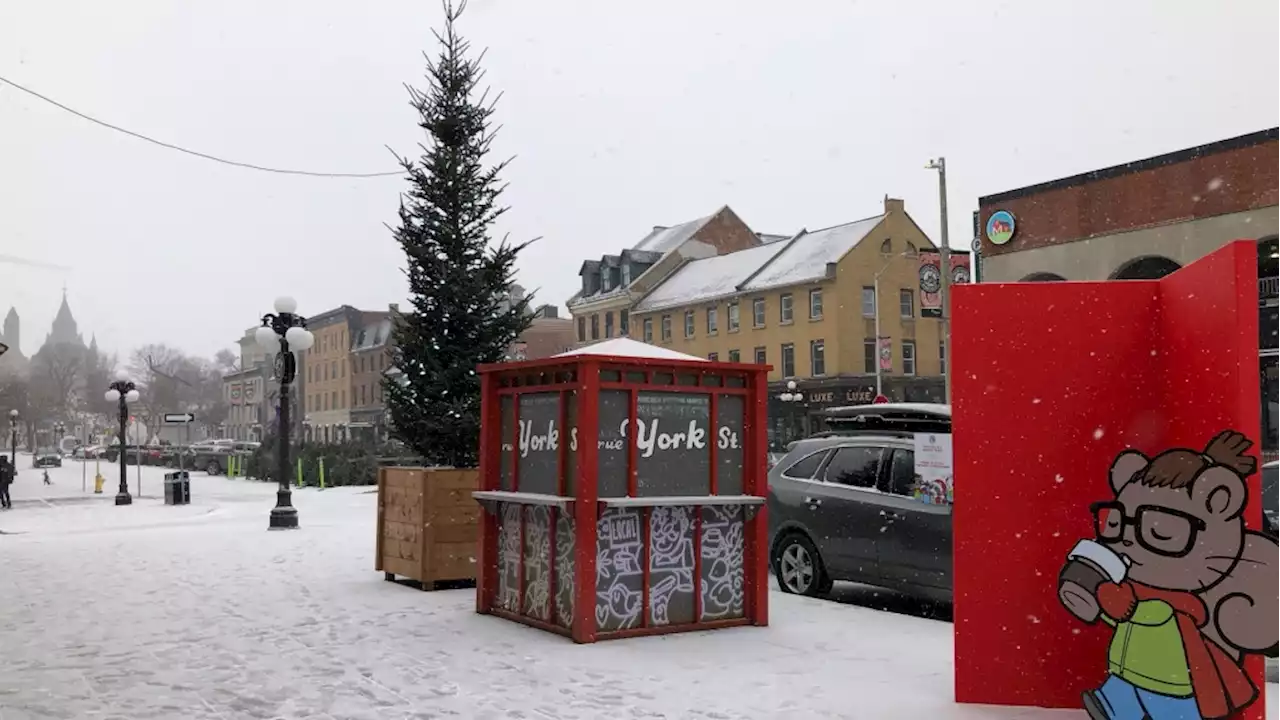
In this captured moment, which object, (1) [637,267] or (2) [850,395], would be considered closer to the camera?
(2) [850,395]

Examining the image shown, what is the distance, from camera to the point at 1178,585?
500cm

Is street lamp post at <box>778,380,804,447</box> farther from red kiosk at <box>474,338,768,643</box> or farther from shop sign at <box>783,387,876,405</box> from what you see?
red kiosk at <box>474,338,768,643</box>

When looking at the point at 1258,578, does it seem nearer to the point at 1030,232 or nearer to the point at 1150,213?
the point at 1150,213

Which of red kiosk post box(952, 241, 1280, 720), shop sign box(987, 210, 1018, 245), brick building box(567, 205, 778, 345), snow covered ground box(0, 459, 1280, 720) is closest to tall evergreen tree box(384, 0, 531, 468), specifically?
snow covered ground box(0, 459, 1280, 720)

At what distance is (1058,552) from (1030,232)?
89.9ft

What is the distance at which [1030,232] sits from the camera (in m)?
31.6

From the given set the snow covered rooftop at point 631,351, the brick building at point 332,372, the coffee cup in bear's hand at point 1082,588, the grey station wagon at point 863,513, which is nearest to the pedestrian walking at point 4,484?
the grey station wagon at point 863,513

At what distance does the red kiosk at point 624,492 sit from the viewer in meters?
8.01

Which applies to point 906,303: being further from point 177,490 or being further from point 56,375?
point 56,375

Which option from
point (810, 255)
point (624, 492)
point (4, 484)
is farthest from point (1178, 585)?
point (810, 255)

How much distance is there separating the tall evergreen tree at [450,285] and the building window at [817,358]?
37148mm

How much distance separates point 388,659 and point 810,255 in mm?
48579

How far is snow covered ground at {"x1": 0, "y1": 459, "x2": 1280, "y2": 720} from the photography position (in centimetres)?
623

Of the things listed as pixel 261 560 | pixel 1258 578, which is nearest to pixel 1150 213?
pixel 261 560
